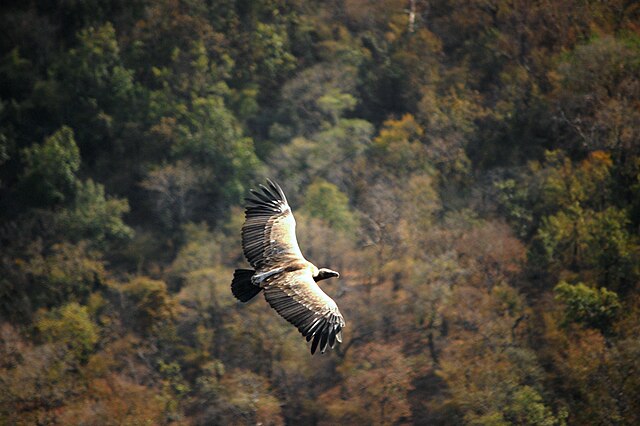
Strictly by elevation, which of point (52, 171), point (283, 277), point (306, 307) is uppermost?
point (52, 171)

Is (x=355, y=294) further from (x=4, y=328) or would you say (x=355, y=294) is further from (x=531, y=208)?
(x=4, y=328)

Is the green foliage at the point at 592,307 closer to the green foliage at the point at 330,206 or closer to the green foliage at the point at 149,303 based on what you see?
the green foliage at the point at 330,206

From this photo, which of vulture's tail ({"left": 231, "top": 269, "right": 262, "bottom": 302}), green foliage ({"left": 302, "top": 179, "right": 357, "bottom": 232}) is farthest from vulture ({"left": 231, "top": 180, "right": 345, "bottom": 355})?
green foliage ({"left": 302, "top": 179, "right": 357, "bottom": 232})

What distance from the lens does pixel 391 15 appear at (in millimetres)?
52156

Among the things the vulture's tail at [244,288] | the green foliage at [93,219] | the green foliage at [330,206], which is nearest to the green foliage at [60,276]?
the green foliage at [93,219]

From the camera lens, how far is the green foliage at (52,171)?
46.5 m

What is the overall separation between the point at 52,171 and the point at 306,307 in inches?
1230

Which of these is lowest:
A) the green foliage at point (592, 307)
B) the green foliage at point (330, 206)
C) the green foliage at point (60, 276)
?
the green foliage at point (592, 307)

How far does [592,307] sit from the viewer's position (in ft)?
110

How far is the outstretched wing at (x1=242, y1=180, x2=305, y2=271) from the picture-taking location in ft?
63.2

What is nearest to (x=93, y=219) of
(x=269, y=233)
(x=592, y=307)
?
(x=592, y=307)

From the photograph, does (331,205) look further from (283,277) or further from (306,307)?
(306,307)

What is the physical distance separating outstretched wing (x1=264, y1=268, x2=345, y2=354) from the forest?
13914 millimetres

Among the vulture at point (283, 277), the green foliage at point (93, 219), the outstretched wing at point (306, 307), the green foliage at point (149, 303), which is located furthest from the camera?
the green foliage at point (93, 219)
